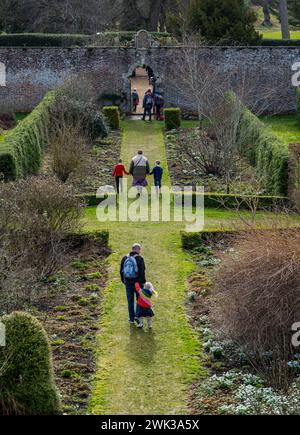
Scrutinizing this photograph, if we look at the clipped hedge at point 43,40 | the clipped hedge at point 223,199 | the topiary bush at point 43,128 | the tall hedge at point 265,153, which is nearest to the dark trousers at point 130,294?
the clipped hedge at point 223,199

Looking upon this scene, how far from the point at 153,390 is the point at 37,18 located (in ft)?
123

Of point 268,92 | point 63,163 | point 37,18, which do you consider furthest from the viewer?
point 37,18

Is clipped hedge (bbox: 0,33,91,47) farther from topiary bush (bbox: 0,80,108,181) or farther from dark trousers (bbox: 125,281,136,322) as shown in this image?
dark trousers (bbox: 125,281,136,322)

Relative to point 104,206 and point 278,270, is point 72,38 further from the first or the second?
point 278,270

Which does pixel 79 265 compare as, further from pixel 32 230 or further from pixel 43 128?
pixel 43 128

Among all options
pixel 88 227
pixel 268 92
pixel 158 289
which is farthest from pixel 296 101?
pixel 158 289

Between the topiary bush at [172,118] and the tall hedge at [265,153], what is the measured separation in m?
4.47

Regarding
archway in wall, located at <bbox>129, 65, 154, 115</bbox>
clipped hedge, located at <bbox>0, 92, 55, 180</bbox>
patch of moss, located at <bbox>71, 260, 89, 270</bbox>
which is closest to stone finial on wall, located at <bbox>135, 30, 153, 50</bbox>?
archway in wall, located at <bbox>129, 65, 154, 115</bbox>

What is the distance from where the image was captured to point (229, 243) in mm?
19438

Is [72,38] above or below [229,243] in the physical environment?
above

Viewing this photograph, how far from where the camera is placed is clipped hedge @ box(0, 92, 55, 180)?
2378 cm

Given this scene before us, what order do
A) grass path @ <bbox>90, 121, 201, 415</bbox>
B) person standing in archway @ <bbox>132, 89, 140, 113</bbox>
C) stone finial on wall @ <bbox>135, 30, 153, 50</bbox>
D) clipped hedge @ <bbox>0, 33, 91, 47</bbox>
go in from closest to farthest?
grass path @ <bbox>90, 121, 201, 415</bbox> → stone finial on wall @ <bbox>135, 30, 153, 50</bbox> → person standing in archway @ <bbox>132, 89, 140, 113</bbox> → clipped hedge @ <bbox>0, 33, 91, 47</bbox>

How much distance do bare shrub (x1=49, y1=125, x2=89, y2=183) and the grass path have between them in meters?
6.11

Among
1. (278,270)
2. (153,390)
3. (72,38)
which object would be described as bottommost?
(153,390)
